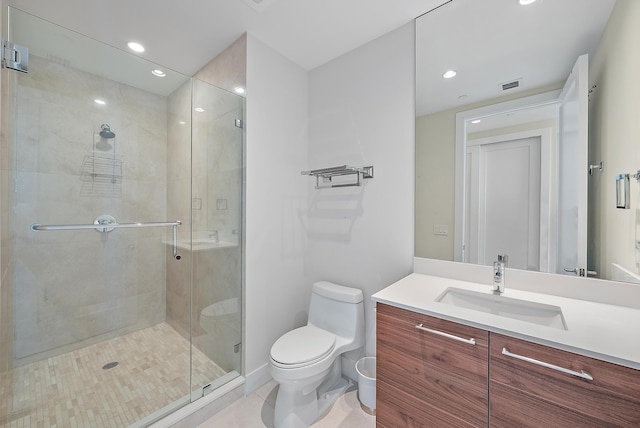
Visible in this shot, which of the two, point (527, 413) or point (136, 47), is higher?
point (136, 47)

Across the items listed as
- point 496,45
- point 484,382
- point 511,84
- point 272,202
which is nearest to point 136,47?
point 272,202

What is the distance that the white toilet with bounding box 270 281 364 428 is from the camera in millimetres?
1425

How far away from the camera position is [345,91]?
2.00 metres

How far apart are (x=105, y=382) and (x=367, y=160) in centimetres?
225

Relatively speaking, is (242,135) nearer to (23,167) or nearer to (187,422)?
(23,167)

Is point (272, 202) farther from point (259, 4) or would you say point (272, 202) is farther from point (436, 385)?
point (436, 385)

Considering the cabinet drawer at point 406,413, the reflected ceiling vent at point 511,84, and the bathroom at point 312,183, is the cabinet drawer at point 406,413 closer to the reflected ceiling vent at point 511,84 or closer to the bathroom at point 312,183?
the bathroom at point 312,183

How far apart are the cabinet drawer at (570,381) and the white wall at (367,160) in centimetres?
82

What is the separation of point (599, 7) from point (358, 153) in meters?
1.33

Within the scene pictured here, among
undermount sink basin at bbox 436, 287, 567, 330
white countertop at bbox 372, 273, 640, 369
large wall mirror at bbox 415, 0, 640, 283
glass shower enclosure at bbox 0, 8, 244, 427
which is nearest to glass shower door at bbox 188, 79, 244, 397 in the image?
glass shower enclosure at bbox 0, 8, 244, 427

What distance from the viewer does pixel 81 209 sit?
160cm

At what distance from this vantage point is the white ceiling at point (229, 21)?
5.06 ft

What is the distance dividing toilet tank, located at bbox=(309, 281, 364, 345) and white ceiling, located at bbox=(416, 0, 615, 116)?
1.33m

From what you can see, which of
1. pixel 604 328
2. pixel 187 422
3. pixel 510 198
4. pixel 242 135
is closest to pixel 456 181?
pixel 510 198
